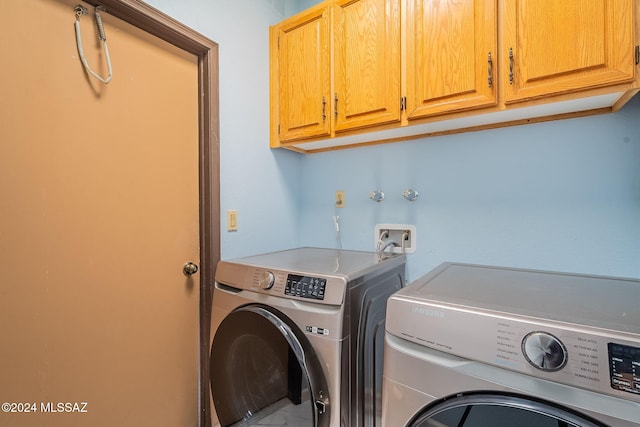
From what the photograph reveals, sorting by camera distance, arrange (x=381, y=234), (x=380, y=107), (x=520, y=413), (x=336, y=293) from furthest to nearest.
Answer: (x=381, y=234) → (x=380, y=107) → (x=336, y=293) → (x=520, y=413)

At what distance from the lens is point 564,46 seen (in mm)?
966

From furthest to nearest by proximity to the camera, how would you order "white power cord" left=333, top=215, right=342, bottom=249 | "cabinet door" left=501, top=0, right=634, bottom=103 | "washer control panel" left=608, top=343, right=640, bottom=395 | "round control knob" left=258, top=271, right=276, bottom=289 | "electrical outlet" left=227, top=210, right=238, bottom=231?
"white power cord" left=333, top=215, right=342, bottom=249
"electrical outlet" left=227, top=210, right=238, bottom=231
"round control knob" left=258, top=271, right=276, bottom=289
"cabinet door" left=501, top=0, right=634, bottom=103
"washer control panel" left=608, top=343, right=640, bottom=395

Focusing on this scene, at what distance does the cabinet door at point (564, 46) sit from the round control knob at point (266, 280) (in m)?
1.09

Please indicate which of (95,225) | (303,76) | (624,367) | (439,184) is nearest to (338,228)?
(439,184)

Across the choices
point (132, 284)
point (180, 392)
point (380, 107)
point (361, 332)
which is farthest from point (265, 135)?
point (180, 392)

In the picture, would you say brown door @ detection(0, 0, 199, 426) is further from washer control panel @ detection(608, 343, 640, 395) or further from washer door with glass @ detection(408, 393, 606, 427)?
washer control panel @ detection(608, 343, 640, 395)

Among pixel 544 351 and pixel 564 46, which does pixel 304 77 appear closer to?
pixel 564 46

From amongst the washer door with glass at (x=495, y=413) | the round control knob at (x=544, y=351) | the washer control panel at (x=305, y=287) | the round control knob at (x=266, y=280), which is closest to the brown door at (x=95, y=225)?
the round control knob at (x=266, y=280)

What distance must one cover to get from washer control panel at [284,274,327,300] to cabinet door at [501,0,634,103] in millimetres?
958

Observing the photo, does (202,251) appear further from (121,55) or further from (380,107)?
(380,107)

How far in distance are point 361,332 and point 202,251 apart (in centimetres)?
84

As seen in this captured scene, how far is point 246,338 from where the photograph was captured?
1.16 metres

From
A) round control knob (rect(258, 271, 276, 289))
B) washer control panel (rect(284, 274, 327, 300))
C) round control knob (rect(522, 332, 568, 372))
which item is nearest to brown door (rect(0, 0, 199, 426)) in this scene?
round control knob (rect(258, 271, 276, 289))

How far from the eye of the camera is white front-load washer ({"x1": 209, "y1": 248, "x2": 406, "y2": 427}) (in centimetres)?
95
